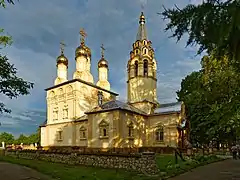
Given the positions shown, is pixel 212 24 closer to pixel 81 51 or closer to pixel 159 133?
pixel 159 133

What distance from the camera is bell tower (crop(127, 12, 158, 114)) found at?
3322cm

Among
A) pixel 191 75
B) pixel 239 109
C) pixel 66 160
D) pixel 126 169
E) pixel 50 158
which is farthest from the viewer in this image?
pixel 191 75

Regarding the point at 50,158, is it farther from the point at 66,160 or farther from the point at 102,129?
the point at 102,129

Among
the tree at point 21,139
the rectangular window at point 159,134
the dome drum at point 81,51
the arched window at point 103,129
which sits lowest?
the tree at point 21,139

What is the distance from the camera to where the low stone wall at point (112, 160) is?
43.7ft

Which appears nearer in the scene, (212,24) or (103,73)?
(212,24)

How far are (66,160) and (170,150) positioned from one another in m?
12.8

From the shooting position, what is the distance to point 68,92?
35719 mm

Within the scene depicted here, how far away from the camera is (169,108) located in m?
31.1

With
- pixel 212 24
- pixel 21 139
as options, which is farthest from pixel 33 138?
pixel 212 24

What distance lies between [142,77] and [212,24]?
2922 centimetres

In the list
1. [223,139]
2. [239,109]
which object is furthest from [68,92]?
[239,109]

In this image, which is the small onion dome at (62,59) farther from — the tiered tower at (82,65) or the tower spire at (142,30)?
the tower spire at (142,30)

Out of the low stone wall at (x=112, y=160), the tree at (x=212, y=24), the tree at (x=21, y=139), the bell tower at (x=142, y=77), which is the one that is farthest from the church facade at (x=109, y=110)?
the tree at (x=21, y=139)
